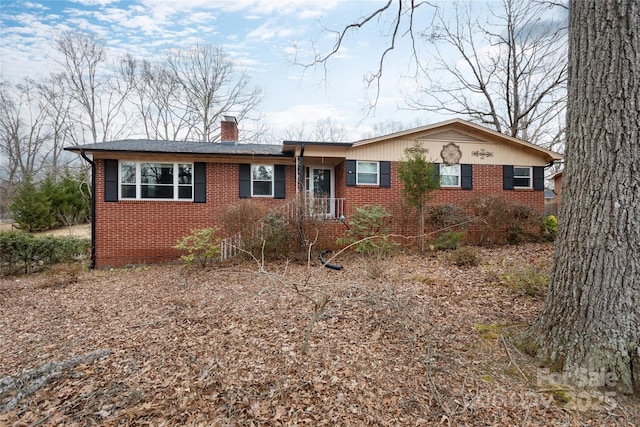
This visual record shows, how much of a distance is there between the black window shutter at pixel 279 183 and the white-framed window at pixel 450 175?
5614 mm

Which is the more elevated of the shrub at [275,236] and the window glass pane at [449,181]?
the window glass pane at [449,181]

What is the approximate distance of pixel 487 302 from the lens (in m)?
3.87

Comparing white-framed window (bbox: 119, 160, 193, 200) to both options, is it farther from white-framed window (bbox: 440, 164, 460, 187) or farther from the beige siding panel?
white-framed window (bbox: 440, 164, 460, 187)

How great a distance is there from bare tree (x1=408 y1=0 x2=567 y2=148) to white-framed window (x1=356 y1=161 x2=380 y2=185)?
23.6 feet

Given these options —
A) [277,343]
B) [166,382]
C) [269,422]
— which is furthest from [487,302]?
[166,382]

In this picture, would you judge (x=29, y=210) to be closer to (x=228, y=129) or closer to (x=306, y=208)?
(x=228, y=129)

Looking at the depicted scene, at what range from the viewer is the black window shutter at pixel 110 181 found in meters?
8.78

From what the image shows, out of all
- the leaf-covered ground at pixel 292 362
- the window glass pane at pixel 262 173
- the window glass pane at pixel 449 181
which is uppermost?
the window glass pane at pixel 262 173

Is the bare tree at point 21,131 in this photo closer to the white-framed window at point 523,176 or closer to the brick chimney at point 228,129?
the brick chimney at point 228,129

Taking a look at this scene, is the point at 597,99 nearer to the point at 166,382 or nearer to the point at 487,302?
the point at 487,302

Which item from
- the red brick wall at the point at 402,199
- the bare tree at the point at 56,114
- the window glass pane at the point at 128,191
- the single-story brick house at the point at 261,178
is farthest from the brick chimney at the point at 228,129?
the bare tree at the point at 56,114

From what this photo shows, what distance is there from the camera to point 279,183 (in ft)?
32.0

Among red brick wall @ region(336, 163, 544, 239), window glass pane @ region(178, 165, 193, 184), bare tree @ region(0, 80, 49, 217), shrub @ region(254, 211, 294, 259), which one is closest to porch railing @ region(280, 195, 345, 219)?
shrub @ region(254, 211, 294, 259)

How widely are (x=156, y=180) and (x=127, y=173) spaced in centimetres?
87
